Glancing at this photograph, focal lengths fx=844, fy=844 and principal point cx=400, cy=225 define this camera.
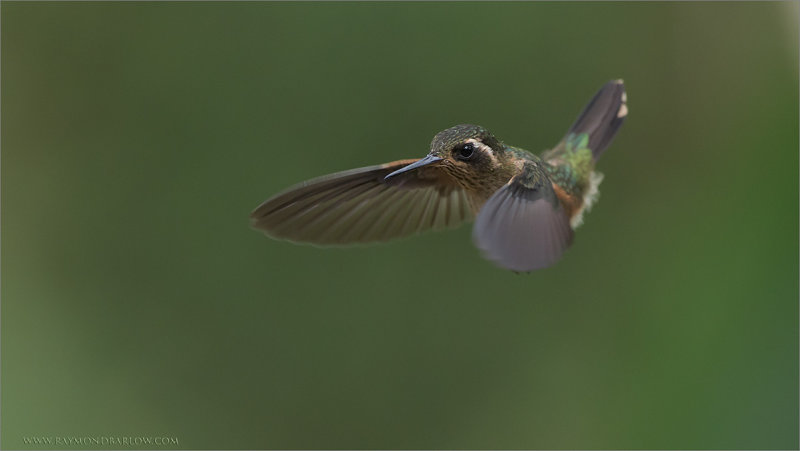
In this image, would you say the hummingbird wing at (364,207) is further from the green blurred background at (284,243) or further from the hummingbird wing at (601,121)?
the green blurred background at (284,243)


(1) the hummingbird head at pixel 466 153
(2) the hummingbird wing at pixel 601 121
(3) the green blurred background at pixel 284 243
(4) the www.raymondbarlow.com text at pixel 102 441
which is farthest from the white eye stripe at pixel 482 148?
(4) the www.raymondbarlow.com text at pixel 102 441

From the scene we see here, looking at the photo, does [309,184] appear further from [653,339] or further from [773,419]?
[653,339]

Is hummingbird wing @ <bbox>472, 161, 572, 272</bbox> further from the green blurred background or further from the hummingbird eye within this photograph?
the green blurred background

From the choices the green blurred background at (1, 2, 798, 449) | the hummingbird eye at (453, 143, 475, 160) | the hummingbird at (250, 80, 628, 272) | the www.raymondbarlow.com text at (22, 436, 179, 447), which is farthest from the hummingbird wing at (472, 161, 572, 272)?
the www.raymondbarlow.com text at (22, 436, 179, 447)

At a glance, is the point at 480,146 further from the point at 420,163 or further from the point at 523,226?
the point at 523,226

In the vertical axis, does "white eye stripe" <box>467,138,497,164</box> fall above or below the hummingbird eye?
above

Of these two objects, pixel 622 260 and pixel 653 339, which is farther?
pixel 622 260

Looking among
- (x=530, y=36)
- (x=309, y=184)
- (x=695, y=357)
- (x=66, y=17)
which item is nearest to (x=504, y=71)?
(x=530, y=36)
